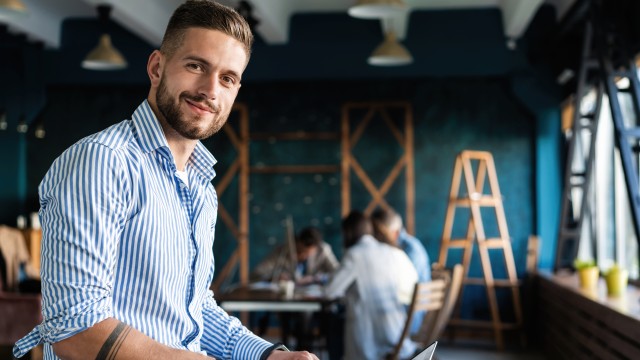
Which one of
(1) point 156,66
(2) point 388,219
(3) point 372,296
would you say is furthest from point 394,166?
(1) point 156,66

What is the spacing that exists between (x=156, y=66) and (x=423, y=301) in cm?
437

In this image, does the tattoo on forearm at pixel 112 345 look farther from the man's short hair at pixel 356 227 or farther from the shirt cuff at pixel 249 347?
the man's short hair at pixel 356 227

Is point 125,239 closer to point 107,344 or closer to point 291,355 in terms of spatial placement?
point 107,344

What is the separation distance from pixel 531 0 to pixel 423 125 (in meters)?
2.53

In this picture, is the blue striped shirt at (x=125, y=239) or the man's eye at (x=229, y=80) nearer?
the blue striped shirt at (x=125, y=239)

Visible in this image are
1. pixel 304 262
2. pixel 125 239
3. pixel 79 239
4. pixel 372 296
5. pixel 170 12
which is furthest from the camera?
pixel 170 12

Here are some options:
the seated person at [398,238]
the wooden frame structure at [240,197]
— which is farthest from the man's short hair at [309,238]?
the wooden frame structure at [240,197]

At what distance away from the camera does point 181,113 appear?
148 centimetres

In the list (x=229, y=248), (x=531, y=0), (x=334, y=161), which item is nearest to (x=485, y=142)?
(x=334, y=161)

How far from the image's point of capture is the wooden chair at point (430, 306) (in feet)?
18.1

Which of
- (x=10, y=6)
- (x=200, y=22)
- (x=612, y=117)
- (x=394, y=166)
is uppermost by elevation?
(x=10, y=6)

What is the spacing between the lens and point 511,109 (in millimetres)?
10109

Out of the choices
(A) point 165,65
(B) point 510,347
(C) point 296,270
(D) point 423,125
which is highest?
(D) point 423,125

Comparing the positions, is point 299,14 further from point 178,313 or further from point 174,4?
point 178,313
